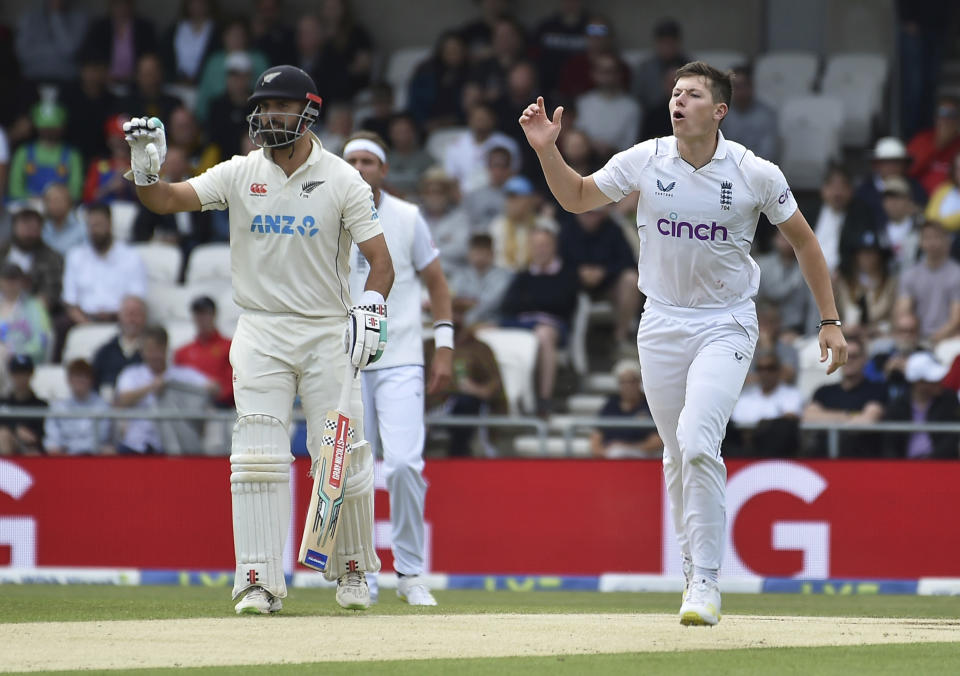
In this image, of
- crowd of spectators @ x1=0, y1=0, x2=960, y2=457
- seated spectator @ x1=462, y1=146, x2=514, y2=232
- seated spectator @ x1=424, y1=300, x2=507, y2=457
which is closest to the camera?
seated spectator @ x1=424, y1=300, x2=507, y2=457

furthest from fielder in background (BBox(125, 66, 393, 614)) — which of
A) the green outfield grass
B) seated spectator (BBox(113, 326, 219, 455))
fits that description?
seated spectator (BBox(113, 326, 219, 455))

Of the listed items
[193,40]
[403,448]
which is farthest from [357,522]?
[193,40]

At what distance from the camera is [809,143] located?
55.3 feet

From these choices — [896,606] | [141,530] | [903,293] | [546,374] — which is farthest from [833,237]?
[141,530]

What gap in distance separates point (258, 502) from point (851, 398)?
653 cm

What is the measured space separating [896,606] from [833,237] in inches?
213

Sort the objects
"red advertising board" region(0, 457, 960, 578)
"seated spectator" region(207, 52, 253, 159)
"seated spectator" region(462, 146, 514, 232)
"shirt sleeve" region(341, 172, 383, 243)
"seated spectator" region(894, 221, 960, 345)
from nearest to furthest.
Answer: "shirt sleeve" region(341, 172, 383, 243)
"red advertising board" region(0, 457, 960, 578)
"seated spectator" region(894, 221, 960, 345)
"seated spectator" region(462, 146, 514, 232)
"seated spectator" region(207, 52, 253, 159)

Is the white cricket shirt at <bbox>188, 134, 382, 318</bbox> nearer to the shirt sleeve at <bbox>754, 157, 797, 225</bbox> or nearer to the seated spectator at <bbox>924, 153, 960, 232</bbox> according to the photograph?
the shirt sleeve at <bbox>754, 157, 797, 225</bbox>

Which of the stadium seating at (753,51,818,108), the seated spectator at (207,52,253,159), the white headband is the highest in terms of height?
the stadium seating at (753,51,818,108)

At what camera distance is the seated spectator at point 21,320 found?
14852mm

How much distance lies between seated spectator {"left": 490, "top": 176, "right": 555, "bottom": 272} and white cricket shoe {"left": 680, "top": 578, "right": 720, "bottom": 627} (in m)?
8.27

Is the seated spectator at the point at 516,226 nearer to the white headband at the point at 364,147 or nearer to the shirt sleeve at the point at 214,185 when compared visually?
the white headband at the point at 364,147

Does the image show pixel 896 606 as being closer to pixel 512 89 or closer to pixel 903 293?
pixel 903 293

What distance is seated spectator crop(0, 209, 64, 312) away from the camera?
51.1 feet
